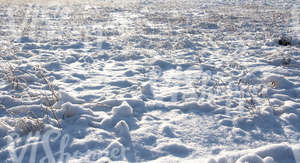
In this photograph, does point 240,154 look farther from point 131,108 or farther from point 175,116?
point 131,108

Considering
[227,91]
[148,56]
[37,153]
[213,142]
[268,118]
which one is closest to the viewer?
[37,153]

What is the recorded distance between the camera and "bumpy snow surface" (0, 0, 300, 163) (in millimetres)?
2904

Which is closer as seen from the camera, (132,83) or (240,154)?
(240,154)

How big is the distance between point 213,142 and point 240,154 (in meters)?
0.39

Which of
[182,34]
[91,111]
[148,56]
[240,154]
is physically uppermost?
[182,34]

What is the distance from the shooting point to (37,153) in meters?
2.77

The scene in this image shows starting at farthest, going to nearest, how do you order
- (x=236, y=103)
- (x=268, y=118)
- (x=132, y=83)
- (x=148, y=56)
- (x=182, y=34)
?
(x=182, y=34), (x=148, y=56), (x=132, y=83), (x=236, y=103), (x=268, y=118)

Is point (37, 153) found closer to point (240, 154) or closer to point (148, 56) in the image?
point (240, 154)

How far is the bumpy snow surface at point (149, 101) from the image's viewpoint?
290 cm

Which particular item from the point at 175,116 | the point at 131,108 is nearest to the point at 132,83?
the point at 131,108

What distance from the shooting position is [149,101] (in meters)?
Result: 4.18

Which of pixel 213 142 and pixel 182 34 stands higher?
pixel 182 34

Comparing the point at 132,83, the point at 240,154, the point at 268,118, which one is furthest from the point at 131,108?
the point at 268,118

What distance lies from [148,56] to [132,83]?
2060 millimetres
